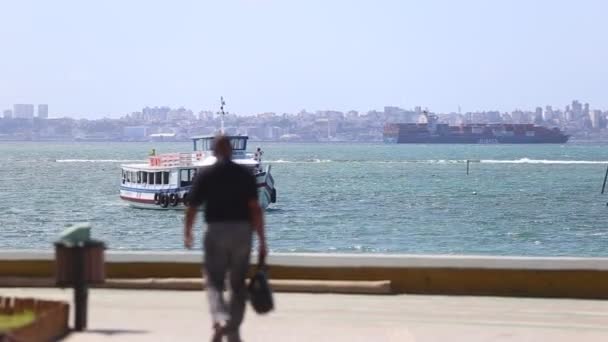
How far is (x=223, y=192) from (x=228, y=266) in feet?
1.57

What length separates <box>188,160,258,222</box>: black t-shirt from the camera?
7.98m

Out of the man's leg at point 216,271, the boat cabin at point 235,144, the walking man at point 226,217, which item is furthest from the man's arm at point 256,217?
the boat cabin at point 235,144

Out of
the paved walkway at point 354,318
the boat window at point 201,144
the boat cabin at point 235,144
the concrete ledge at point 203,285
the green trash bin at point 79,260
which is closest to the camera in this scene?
the green trash bin at point 79,260

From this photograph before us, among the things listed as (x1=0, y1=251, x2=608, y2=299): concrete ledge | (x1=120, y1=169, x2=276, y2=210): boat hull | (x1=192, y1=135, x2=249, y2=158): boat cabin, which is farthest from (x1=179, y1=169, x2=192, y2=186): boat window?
(x1=0, y1=251, x2=608, y2=299): concrete ledge

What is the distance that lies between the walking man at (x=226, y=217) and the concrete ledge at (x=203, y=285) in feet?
9.92

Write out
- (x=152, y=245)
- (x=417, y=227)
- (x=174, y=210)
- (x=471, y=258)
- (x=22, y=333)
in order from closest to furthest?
1. (x=22, y=333)
2. (x=471, y=258)
3. (x=152, y=245)
4. (x=417, y=227)
5. (x=174, y=210)

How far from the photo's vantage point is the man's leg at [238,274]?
7977 mm

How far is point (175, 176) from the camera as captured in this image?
64062 mm

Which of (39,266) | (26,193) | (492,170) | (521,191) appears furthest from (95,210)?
(492,170)

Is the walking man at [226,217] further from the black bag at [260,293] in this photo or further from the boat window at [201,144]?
the boat window at [201,144]

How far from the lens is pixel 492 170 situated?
150500 millimetres

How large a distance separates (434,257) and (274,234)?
138 ft

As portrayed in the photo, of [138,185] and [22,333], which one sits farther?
[138,185]

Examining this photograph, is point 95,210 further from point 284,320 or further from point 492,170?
point 492,170
